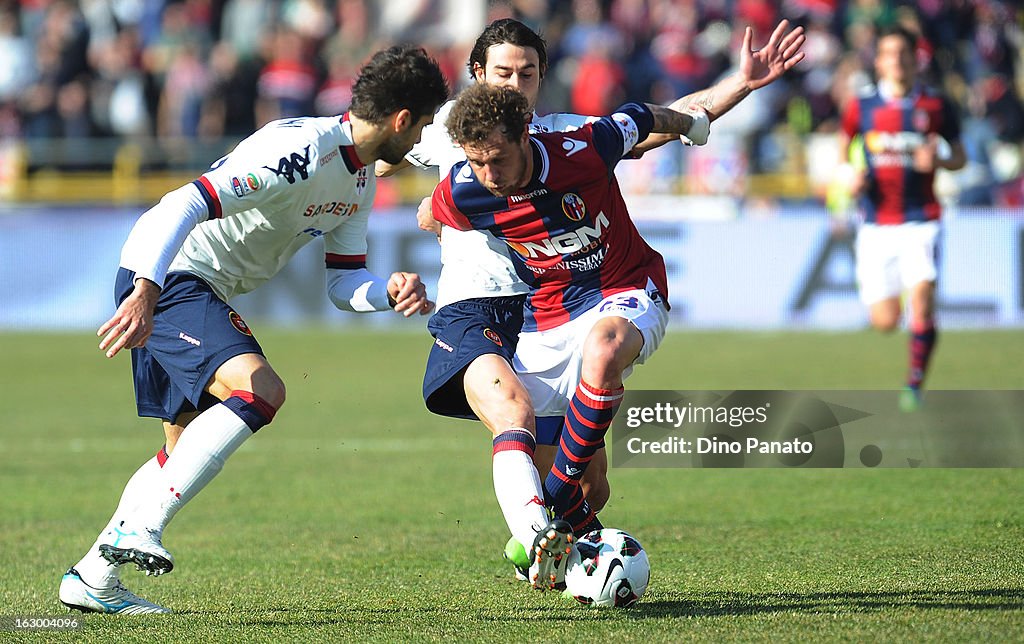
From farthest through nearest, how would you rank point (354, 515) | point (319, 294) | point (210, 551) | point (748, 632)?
point (319, 294), point (354, 515), point (210, 551), point (748, 632)

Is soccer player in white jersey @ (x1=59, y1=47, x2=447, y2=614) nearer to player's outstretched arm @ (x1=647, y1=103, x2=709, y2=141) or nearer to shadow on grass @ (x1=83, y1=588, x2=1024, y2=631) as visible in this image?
shadow on grass @ (x1=83, y1=588, x2=1024, y2=631)

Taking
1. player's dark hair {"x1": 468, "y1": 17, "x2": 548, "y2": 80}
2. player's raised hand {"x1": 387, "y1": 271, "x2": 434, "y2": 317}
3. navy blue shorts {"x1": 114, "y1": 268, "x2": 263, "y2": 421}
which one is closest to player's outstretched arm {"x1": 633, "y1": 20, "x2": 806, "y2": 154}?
player's dark hair {"x1": 468, "y1": 17, "x2": 548, "y2": 80}

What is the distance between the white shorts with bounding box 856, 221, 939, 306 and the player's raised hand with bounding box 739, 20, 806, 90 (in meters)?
5.30

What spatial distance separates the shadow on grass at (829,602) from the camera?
4.92 m

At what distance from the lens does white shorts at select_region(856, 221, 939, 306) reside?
11.2 metres

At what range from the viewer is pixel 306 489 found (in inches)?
336

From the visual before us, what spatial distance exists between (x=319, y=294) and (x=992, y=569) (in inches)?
540

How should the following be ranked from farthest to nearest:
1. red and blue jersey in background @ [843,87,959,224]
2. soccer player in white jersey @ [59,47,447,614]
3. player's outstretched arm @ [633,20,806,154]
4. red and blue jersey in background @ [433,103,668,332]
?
red and blue jersey in background @ [843,87,959,224]
player's outstretched arm @ [633,20,806,154]
red and blue jersey in background @ [433,103,668,332]
soccer player in white jersey @ [59,47,447,614]

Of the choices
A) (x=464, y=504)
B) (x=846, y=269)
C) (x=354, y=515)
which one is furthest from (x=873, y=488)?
(x=846, y=269)

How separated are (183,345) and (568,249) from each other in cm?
151

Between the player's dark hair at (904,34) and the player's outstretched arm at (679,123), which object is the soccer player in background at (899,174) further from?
the player's outstretched arm at (679,123)

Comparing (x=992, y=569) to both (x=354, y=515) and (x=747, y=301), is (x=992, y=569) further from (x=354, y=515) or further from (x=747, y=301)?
(x=747, y=301)

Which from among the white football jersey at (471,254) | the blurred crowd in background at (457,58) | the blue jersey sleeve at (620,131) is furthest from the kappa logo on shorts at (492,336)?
the blurred crowd in background at (457,58)

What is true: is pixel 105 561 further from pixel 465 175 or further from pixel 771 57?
pixel 771 57
